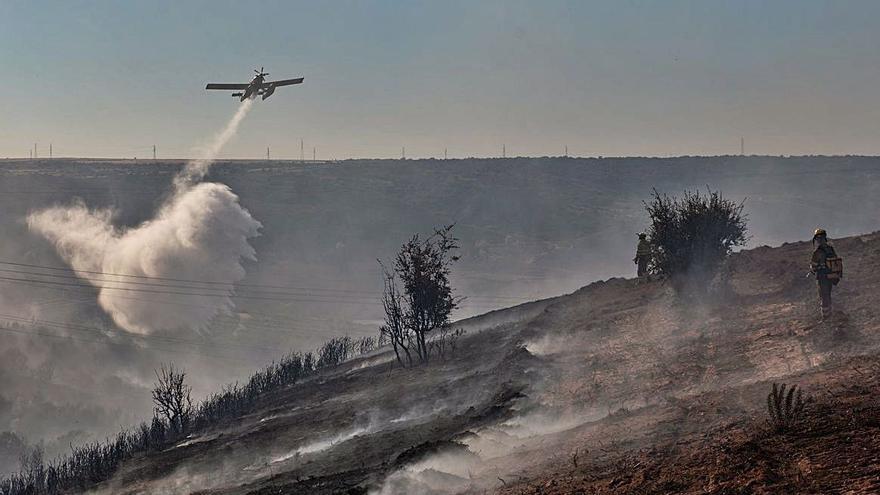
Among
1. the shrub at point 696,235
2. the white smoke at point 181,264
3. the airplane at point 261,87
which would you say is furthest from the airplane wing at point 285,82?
the white smoke at point 181,264

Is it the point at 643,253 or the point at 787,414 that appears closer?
the point at 787,414

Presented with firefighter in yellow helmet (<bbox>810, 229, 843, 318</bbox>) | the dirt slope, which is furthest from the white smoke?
firefighter in yellow helmet (<bbox>810, 229, 843, 318</bbox>)

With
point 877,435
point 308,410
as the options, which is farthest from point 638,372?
point 308,410

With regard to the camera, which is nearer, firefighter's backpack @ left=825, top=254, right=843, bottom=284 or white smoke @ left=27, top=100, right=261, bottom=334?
firefighter's backpack @ left=825, top=254, right=843, bottom=284

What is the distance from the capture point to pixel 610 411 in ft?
68.9

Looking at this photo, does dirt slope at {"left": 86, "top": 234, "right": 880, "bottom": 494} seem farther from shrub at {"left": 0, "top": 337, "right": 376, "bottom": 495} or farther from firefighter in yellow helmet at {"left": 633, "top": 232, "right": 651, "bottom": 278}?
shrub at {"left": 0, "top": 337, "right": 376, "bottom": 495}

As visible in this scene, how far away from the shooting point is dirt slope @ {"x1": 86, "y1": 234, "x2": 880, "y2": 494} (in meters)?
13.1

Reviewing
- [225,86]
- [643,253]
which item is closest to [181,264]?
[225,86]

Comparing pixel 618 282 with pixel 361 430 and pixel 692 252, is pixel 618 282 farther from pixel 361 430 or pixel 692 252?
pixel 361 430

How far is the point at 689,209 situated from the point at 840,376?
17.2m

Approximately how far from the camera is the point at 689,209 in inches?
1312

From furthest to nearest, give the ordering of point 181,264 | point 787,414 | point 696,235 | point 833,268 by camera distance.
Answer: point 181,264, point 696,235, point 833,268, point 787,414

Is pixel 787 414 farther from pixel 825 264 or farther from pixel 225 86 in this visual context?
pixel 225 86

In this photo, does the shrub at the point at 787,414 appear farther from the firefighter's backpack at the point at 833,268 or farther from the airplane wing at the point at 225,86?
the airplane wing at the point at 225,86
